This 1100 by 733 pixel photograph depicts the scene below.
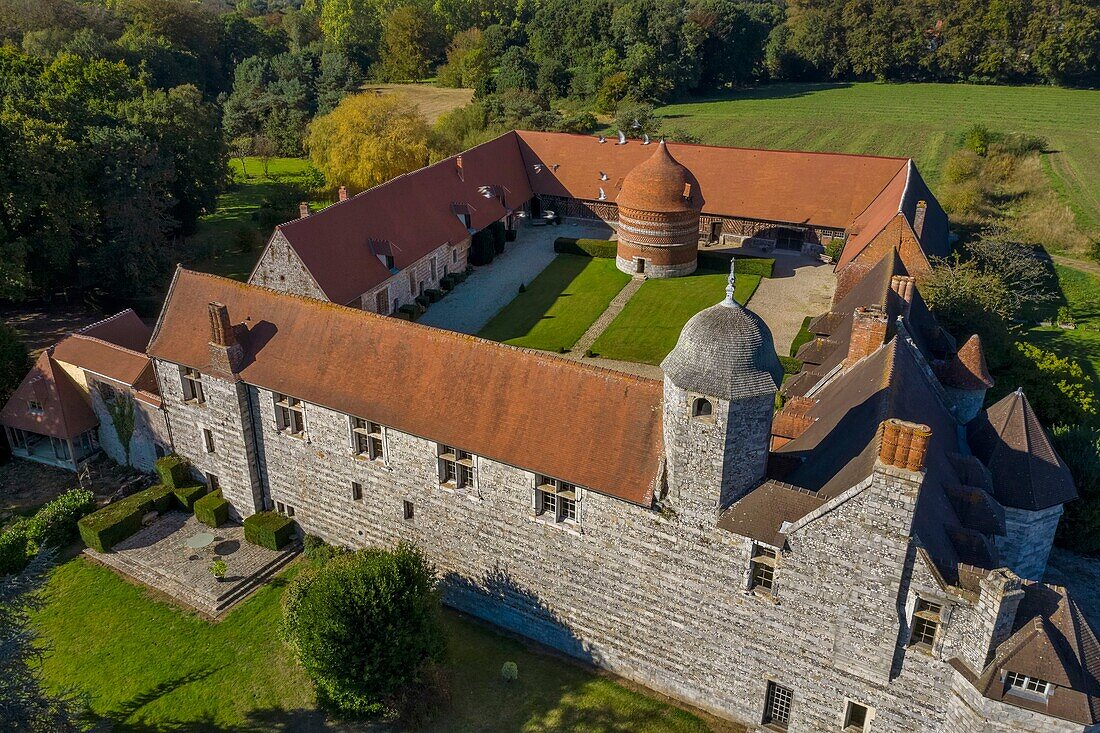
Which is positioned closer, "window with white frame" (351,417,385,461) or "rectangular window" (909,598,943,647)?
"rectangular window" (909,598,943,647)

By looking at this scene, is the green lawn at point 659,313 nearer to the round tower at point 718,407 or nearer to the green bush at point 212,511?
the green bush at point 212,511

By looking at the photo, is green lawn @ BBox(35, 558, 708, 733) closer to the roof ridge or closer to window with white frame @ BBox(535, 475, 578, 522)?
window with white frame @ BBox(535, 475, 578, 522)

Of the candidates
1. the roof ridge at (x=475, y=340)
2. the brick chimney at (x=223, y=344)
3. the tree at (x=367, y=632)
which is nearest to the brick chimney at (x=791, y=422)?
the roof ridge at (x=475, y=340)

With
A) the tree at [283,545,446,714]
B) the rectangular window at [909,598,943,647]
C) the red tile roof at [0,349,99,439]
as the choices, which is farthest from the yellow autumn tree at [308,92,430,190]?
the rectangular window at [909,598,943,647]

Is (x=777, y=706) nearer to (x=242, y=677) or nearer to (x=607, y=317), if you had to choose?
(x=242, y=677)

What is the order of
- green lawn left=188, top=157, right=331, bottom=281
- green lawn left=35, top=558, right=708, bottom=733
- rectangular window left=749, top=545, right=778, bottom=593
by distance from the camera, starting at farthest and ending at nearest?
green lawn left=188, top=157, right=331, bottom=281 → green lawn left=35, top=558, right=708, bottom=733 → rectangular window left=749, top=545, right=778, bottom=593
